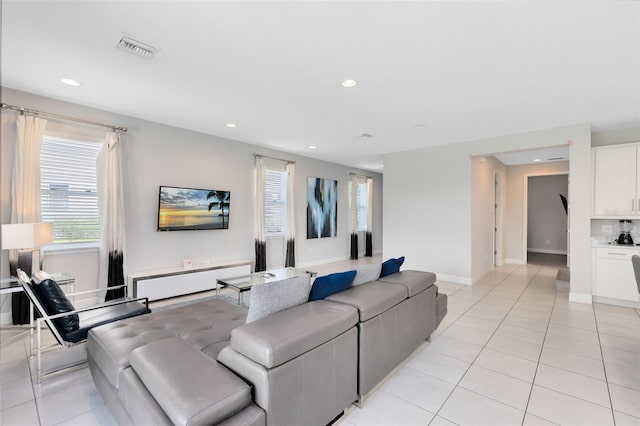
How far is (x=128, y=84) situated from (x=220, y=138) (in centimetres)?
223

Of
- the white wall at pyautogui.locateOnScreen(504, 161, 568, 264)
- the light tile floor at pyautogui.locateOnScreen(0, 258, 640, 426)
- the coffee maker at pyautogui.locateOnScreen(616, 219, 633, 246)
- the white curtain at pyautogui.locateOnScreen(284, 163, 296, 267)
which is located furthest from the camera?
the white wall at pyautogui.locateOnScreen(504, 161, 568, 264)

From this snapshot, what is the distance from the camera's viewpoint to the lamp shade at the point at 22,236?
2.87 meters

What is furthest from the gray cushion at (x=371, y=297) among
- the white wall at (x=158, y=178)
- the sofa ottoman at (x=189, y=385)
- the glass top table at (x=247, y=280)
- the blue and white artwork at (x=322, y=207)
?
the blue and white artwork at (x=322, y=207)

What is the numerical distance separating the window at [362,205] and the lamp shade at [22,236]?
23.3ft

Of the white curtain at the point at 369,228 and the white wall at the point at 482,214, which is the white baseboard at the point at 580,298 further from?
the white curtain at the point at 369,228

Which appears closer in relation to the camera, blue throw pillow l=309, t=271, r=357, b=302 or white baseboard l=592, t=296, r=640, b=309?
blue throw pillow l=309, t=271, r=357, b=302

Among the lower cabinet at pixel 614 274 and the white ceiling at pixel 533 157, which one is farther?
the white ceiling at pixel 533 157

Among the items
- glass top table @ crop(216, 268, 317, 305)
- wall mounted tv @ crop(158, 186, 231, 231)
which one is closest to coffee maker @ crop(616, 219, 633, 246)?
glass top table @ crop(216, 268, 317, 305)

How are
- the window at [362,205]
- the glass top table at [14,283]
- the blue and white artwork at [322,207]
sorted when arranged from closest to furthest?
the glass top table at [14,283] → the blue and white artwork at [322,207] → the window at [362,205]

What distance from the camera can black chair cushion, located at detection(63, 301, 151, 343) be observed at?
2.33m

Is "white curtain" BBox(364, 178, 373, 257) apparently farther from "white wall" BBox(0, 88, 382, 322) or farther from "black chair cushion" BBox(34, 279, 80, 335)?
"black chair cushion" BBox(34, 279, 80, 335)

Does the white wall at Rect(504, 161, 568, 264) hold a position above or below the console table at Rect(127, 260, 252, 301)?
above

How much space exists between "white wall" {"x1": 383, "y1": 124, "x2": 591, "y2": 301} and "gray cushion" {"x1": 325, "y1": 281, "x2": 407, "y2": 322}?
357cm

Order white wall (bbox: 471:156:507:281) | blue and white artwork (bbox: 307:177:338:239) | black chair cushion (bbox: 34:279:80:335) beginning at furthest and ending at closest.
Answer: blue and white artwork (bbox: 307:177:338:239)
white wall (bbox: 471:156:507:281)
black chair cushion (bbox: 34:279:80:335)
